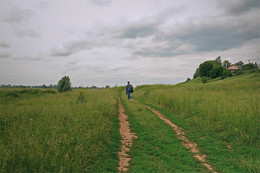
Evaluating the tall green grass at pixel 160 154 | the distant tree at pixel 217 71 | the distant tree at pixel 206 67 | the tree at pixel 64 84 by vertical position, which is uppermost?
the distant tree at pixel 206 67

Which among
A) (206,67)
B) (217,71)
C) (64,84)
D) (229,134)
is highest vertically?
(206,67)

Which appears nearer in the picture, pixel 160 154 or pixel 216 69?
pixel 160 154

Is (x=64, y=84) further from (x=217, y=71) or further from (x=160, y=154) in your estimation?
(x=217, y=71)

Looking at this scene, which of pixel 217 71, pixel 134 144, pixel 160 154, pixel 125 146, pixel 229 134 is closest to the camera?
pixel 160 154

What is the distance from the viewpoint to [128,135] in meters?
8.45

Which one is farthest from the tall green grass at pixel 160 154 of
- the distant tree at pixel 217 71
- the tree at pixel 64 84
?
the distant tree at pixel 217 71

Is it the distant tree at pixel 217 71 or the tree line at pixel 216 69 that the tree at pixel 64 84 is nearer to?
the tree line at pixel 216 69

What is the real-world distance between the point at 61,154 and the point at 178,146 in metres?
4.69

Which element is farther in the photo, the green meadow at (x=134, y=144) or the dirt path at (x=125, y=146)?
the dirt path at (x=125, y=146)

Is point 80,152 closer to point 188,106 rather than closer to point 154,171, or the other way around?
point 154,171

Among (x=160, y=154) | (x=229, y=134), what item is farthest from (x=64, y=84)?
(x=229, y=134)

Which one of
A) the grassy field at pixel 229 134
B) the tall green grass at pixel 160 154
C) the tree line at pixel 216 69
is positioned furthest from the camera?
the tree line at pixel 216 69

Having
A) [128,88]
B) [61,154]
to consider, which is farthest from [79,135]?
[128,88]

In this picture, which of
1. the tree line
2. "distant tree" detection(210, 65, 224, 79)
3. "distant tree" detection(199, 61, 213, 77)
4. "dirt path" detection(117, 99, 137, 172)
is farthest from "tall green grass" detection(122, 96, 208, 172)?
"distant tree" detection(199, 61, 213, 77)
